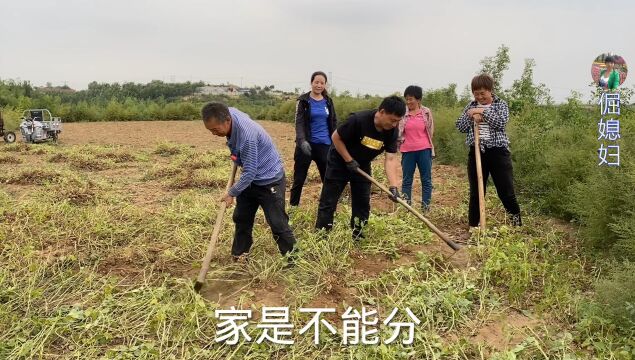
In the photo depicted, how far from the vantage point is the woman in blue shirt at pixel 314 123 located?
15.0ft

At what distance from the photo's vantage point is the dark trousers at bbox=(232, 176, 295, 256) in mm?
3451

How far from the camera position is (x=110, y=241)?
4.26 m

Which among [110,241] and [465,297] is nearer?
[465,297]

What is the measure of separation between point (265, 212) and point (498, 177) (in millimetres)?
2097

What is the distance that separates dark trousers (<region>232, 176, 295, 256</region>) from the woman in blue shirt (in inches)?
42.2

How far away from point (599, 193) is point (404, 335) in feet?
7.52

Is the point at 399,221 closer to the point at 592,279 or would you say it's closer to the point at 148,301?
the point at 592,279

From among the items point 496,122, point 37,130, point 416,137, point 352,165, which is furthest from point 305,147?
point 37,130

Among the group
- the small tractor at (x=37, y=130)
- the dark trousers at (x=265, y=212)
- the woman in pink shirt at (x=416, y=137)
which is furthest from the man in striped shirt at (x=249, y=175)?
the small tractor at (x=37, y=130)

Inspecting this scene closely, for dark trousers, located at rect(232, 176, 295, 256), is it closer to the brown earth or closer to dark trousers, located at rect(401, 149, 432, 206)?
the brown earth

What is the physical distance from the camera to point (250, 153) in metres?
3.19

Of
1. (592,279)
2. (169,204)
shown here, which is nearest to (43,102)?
(169,204)

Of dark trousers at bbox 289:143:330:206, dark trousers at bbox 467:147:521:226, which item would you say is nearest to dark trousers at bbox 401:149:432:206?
dark trousers at bbox 467:147:521:226

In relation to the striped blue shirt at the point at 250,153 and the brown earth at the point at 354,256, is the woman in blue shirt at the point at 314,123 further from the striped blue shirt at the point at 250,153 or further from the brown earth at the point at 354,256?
the striped blue shirt at the point at 250,153
